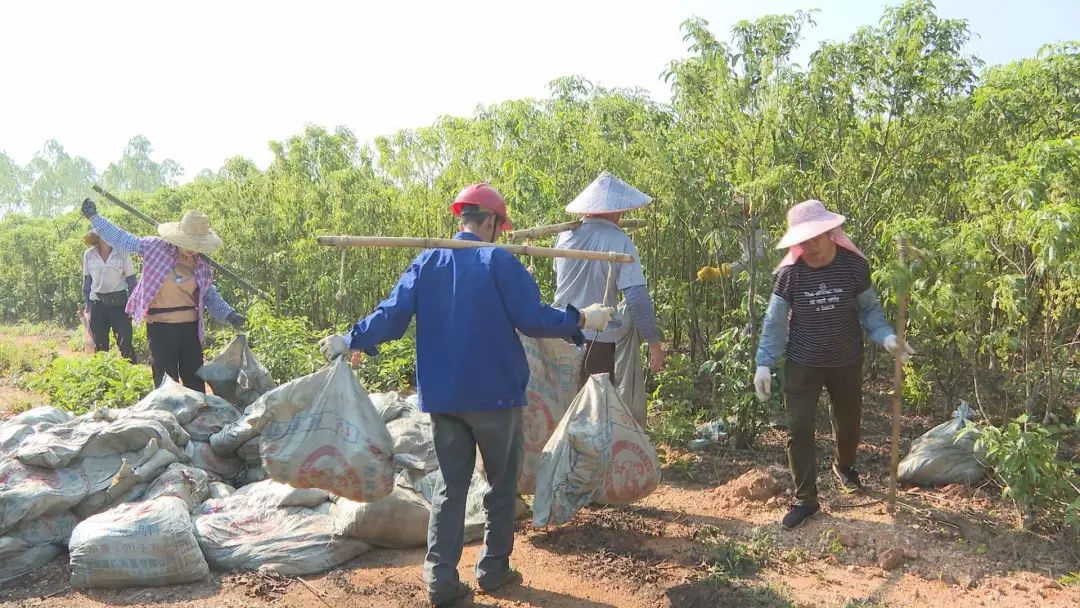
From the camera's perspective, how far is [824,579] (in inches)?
136

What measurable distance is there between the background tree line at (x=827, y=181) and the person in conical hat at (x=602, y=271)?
669 mm

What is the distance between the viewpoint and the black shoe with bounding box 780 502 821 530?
3918 millimetres

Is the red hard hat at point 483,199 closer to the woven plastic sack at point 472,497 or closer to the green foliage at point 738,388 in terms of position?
the woven plastic sack at point 472,497

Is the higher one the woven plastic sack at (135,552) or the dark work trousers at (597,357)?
the dark work trousers at (597,357)

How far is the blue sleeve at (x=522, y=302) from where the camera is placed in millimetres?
3102

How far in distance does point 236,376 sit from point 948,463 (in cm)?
431

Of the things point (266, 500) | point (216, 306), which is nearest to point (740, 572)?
point (266, 500)

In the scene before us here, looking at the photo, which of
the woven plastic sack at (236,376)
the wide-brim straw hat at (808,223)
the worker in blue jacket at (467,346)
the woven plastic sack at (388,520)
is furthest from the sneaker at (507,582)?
the woven plastic sack at (236,376)

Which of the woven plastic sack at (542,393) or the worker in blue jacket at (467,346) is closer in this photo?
the worker in blue jacket at (467,346)

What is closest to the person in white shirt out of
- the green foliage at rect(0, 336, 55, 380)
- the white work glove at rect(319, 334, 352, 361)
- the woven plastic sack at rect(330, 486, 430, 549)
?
the green foliage at rect(0, 336, 55, 380)

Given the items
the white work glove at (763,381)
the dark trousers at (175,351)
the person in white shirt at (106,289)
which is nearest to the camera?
the white work glove at (763,381)

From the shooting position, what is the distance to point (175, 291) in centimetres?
517

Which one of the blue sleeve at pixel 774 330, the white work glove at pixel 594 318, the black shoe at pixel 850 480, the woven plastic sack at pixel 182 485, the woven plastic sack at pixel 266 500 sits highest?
the white work glove at pixel 594 318

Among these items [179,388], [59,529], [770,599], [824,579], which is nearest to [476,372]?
[770,599]
